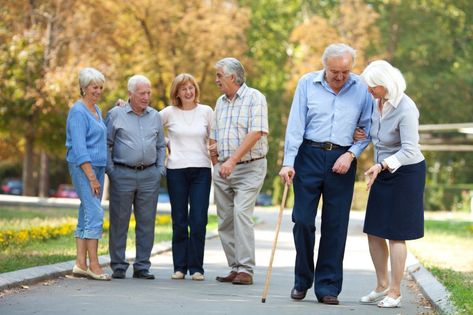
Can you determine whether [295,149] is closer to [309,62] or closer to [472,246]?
[472,246]

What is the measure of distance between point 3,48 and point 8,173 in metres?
35.9

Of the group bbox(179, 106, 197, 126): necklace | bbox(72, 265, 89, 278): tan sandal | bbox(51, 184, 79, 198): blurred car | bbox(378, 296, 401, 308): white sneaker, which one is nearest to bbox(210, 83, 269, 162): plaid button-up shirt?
bbox(179, 106, 197, 126): necklace

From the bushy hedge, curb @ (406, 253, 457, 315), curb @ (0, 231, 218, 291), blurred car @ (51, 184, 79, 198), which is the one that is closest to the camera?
curb @ (406, 253, 457, 315)

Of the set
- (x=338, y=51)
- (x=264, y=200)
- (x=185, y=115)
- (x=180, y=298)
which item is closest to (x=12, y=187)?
(x=264, y=200)

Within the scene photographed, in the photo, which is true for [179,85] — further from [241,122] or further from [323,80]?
[323,80]

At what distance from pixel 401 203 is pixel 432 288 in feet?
4.99

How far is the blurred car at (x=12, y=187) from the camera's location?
65925 mm

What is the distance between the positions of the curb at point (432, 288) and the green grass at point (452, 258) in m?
0.06

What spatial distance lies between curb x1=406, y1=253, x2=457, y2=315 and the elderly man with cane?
828 mm

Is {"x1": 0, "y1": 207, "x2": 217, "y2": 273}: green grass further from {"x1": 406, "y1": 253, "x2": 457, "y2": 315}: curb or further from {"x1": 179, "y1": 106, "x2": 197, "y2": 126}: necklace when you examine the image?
{"x1": 406, "y1": 253, "x2": 457, "y2": 315}: curb

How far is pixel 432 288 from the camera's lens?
399 inches

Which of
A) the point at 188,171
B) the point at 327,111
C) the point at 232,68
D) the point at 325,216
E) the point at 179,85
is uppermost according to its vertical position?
the point at 232,68

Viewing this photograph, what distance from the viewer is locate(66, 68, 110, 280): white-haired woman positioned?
34.1 feet

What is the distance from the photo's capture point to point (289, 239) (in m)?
19.4
